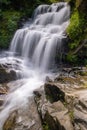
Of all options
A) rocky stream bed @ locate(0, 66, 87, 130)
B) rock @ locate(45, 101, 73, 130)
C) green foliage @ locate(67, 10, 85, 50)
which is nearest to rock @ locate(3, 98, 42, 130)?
rocky stream bed @ locate(0, 66, 87, 130)

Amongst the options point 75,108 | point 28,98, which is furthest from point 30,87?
point 75,108

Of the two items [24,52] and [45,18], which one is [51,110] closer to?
[24,52]

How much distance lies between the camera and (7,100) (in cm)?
748

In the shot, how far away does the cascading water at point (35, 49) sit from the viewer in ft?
26.3

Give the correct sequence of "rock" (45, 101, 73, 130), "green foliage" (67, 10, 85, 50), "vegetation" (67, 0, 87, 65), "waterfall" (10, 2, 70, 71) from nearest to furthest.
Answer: "rock" (45, 101, 73, 130)
"vegetation" (67, 0, 87, 65)
"green foliage" (67, 10, 85, 50)
"waterfall" (10, 2, 70, 71)

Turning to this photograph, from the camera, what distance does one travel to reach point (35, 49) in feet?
36.8

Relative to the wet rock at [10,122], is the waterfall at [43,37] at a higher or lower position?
higher

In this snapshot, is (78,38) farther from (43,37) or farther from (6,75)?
(6,75)

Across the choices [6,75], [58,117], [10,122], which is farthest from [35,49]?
[58,117]

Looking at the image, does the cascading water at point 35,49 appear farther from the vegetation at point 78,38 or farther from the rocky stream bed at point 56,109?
the rocky stream bed at point 56,109

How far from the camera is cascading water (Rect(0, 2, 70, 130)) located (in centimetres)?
802

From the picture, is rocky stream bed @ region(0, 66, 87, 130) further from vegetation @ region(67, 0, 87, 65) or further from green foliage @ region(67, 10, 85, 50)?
green foliage @ region(67, 10, 85, 50)

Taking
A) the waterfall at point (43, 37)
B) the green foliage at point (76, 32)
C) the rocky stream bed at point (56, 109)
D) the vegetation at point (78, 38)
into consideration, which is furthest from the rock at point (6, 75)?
the green foliage at point (76, 32)

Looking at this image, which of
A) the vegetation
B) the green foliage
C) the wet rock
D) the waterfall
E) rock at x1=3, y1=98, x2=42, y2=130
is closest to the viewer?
rock at x1=3, y1=98, x2=42, y2=130
